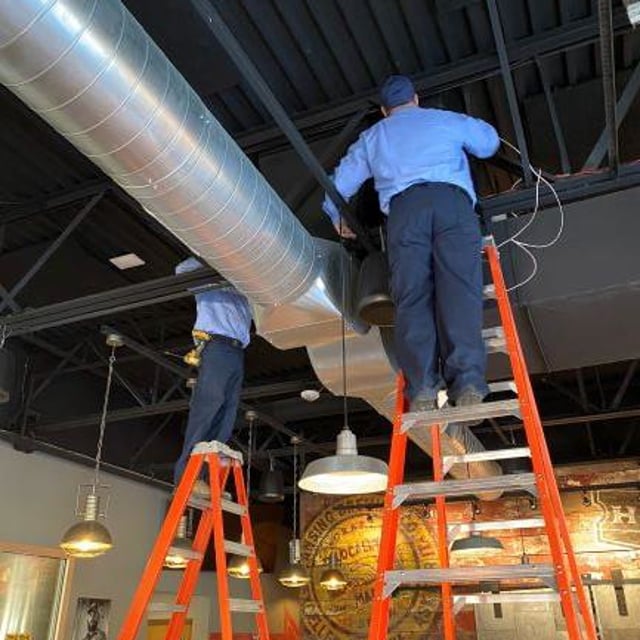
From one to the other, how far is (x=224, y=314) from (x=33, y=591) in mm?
5267

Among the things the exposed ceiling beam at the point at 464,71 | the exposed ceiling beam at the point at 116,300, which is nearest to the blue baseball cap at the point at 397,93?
the exposed ceiling beam at the point at 464,71

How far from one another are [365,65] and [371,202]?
73 cm

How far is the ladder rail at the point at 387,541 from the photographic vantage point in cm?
215

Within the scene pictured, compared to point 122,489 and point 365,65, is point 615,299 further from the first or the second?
point 122,489

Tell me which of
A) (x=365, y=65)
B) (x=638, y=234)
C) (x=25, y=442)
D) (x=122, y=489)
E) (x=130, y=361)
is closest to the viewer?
(x=638, y=234)

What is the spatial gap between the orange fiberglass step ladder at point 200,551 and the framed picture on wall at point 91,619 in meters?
5.62

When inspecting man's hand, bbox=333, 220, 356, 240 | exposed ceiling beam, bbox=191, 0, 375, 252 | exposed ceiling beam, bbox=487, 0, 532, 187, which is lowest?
exposed ceiling beam, bbox=191, 0, 375, 252

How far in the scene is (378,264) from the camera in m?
3.52

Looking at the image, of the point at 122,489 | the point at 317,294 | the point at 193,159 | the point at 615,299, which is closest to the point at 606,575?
the point at 122,489

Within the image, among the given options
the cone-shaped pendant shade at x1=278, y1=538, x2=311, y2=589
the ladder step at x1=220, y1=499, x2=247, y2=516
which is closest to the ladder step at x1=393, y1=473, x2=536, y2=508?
the ladder step at x1=220, y1=499, x2=247, y2=516

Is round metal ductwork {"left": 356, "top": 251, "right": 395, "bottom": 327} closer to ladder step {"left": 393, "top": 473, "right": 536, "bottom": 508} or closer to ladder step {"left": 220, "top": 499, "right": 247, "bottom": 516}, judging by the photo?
Result: ladder step {"left": 220, "top": 499, "right": 247, "bottom": 516}

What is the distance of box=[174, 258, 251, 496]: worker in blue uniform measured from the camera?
343cm

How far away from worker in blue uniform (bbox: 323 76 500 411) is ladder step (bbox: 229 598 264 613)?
1068mm

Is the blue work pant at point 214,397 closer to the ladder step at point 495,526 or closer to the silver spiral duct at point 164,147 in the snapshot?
the silver spiral duct at point 164,147
